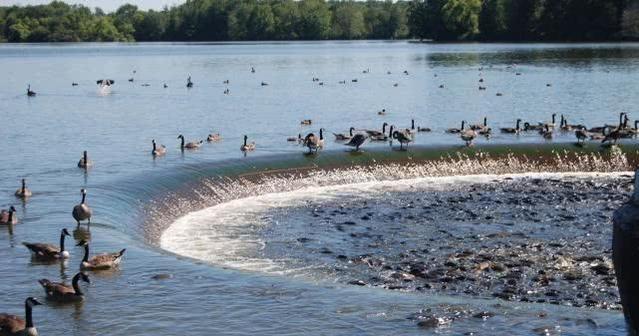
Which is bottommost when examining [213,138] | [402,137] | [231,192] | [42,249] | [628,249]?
[231,192]

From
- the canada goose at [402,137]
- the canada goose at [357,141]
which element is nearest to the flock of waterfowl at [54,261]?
the canada goose at [357,141]

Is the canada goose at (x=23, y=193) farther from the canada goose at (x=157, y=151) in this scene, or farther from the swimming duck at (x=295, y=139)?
the swimming duck at (x=295, y=139)

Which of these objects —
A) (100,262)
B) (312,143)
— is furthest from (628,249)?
(312,143)

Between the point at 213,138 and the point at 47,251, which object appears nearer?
the point at 47,251

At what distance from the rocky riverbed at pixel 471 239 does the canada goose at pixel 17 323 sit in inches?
299

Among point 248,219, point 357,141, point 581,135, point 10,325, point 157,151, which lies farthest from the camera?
point 581,135

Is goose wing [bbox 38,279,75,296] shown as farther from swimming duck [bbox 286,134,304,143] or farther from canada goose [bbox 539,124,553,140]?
canada goose [bbox 539,124,553,140]

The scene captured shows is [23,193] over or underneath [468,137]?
underneath

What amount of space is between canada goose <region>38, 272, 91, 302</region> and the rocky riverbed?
581 cm

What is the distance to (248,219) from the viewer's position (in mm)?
29203

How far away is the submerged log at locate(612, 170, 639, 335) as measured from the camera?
14172mm

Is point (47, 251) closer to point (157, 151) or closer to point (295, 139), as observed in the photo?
point (157, 151)

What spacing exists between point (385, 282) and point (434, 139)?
24.4 meters

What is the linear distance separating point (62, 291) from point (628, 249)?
10.7 meters
